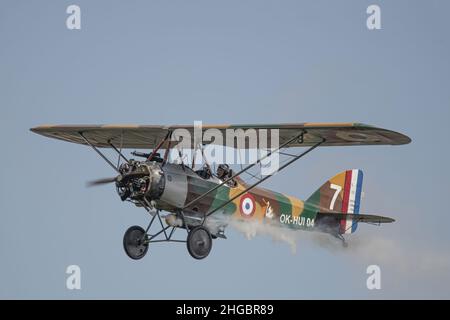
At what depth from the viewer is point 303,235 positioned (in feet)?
79.9

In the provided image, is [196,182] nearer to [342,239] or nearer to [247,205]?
[247,205]

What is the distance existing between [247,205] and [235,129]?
2.19 metres

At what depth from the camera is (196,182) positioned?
21391 mm

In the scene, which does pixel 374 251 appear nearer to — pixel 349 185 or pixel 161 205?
pixel 349 185

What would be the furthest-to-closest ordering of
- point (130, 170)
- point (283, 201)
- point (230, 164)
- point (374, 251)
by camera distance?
point (374, 251)
point (283, 201)
point (230, 164)
point (130, 170)

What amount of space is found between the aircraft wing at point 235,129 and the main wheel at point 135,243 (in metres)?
1.73

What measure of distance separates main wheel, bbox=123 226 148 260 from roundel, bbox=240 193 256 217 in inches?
90.0

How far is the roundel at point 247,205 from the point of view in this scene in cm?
2245

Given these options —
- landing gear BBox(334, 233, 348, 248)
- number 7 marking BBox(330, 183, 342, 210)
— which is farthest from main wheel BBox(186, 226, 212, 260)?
number 7 marking BBox(330, 183, 342, 210)

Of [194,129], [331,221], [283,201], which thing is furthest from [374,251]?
[194,129]

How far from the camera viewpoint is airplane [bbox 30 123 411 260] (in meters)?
20.6

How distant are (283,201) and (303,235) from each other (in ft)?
3.92

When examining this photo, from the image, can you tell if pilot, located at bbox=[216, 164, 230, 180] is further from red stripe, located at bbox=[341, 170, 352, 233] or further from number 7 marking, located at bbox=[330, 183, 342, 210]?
A: red stripe, located at bbox=[341, 170, 352, 233]

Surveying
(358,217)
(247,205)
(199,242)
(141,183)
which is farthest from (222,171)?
(358,217)
